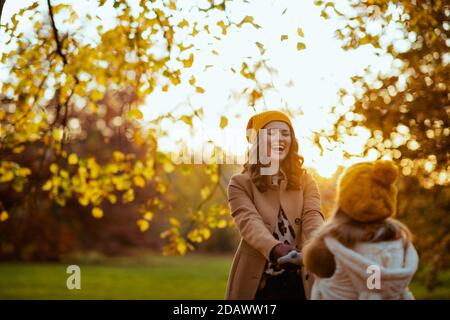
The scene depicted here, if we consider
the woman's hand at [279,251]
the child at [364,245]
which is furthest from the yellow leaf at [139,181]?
the child at [364,245]

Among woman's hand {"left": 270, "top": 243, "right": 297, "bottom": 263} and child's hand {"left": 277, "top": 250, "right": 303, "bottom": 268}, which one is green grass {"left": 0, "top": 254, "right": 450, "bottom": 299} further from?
child's hand {"left": 277, "top": 250, "right": 303, "bottom": 268}

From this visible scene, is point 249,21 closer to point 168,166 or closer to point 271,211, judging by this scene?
point 168,166

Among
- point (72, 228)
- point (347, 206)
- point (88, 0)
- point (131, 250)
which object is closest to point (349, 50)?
point (88, 0)

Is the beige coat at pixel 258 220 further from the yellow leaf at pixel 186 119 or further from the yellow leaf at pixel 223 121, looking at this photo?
the yellow leaf at pixel 186 119

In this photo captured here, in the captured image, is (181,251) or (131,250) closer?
(181,251)

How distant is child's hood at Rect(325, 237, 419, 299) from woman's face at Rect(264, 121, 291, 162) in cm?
107

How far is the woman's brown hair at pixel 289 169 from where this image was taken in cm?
→ 360

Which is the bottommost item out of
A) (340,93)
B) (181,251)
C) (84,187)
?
(181,251)

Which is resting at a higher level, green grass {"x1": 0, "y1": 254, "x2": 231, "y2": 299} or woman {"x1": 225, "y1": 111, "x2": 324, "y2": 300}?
woman {"x1": 225, "y1": 111, "x2": 324, "y2": 300}

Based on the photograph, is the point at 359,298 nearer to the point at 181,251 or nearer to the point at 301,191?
the point at 301,191

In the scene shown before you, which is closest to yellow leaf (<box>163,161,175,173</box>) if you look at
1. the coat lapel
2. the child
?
the coat lapel

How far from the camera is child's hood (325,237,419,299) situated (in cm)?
259
